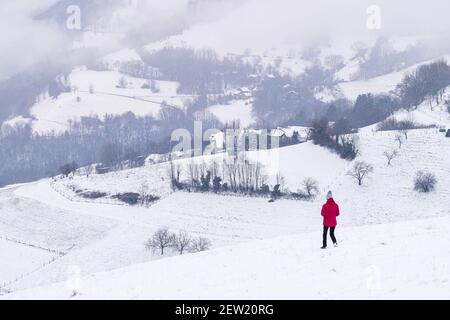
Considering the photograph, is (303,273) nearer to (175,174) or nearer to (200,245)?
(200,245)

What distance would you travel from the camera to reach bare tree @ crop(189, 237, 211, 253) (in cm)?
7244

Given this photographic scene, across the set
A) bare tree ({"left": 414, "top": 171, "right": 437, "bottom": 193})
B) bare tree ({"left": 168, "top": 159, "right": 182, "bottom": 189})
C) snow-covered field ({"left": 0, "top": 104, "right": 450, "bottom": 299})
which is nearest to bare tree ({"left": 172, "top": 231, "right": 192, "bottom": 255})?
snow-covered field ({"left": 0, "top": 104, "right": 450, "bottom": 299})

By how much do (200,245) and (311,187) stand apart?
102 ft

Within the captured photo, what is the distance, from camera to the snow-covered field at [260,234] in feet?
66.1

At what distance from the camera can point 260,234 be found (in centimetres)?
8094

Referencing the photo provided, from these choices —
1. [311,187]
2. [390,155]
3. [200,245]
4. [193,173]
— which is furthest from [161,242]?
[390,155]

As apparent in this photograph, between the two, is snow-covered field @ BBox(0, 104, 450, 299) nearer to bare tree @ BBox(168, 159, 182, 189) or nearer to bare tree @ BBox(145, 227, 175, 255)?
bare tree @ BBox(145, 227, 175, 255)

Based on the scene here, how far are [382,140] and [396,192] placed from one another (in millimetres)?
27020

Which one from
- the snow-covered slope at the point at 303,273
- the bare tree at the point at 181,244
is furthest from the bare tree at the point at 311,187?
the snow-covered slope at the point at 303,273

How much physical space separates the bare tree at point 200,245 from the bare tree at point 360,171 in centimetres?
3626

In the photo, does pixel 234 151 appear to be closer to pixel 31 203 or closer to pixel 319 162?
pixel 319 162

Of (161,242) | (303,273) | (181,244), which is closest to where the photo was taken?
(303,273)

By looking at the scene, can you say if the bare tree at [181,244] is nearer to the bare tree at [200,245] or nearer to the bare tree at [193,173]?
the bare tree at [200,245]
